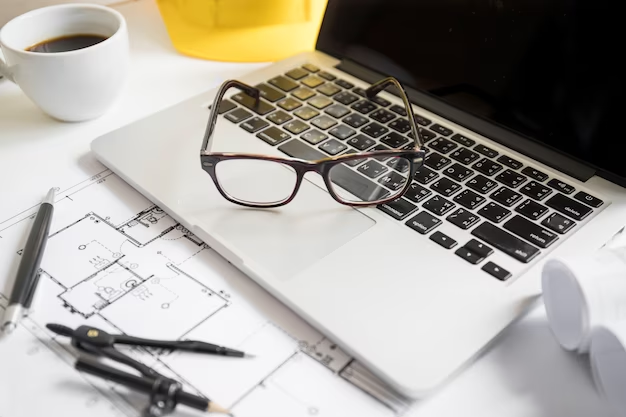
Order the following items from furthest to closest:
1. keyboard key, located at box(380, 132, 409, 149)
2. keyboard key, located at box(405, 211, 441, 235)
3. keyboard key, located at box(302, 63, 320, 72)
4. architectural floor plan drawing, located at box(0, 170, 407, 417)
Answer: keyboard key, located at box(302, 63, 320, 72), keyboard key, located at box(380, 132, 409, 149), keyboard key, located at box(405, 211, 441, 235), architectural floor plan drawing, located at box(0, 170, 407, 417)

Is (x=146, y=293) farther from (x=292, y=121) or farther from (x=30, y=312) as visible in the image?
(x=292, y=121)

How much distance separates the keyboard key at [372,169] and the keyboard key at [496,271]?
0.44 feet

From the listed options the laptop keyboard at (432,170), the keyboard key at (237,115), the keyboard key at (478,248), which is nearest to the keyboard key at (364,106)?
the laptop keyboard at (432,170)

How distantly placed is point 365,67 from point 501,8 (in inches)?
6.3

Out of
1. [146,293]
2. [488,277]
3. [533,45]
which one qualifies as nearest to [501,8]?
[533,45]

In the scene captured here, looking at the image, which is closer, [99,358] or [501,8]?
[99,358]

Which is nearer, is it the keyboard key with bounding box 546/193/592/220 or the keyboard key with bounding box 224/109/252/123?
the keyboard key with bounding box 546/193/592/220

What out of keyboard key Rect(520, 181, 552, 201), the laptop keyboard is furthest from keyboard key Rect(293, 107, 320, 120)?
keyboard key Rect(520, 181, 552, 201)

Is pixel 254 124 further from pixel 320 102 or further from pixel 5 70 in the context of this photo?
pixel 5 70

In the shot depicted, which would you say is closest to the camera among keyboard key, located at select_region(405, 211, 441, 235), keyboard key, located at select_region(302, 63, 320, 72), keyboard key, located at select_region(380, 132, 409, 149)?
keyboard key, located at select_region(405, 211, 441, 235)

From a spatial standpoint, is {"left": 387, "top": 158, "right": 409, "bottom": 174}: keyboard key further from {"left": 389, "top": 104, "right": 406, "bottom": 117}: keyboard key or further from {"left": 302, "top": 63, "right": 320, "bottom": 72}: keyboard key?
{"left": 302, "top": 63, "right": 320, "bottom": 72}: keyboard key

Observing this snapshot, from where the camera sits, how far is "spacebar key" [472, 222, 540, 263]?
18.0 inches

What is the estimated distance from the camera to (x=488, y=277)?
A: 0.44 metres

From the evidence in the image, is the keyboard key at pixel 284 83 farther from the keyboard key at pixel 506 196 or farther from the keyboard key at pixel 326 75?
the keyboard key at pixel 506 196
